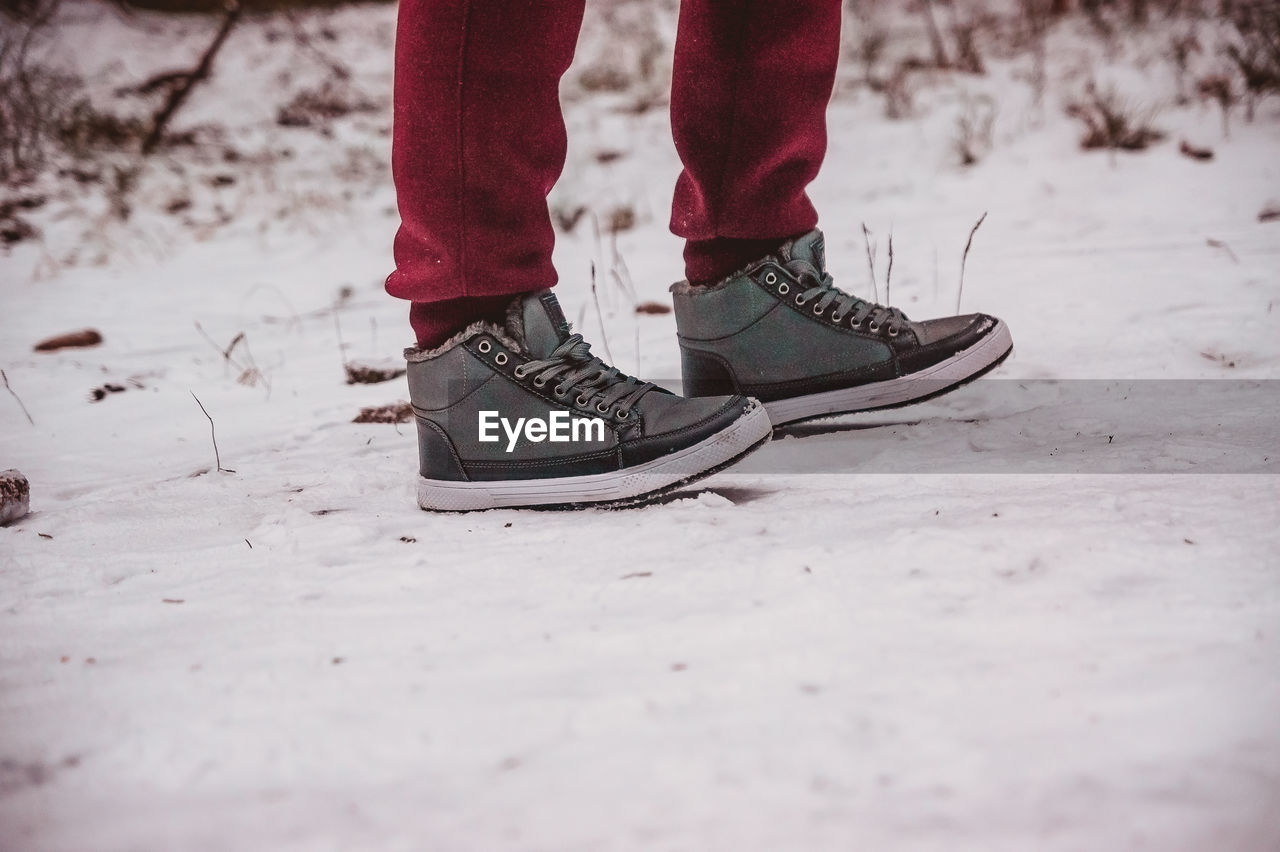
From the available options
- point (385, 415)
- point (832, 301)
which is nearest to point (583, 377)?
point (832, 301)

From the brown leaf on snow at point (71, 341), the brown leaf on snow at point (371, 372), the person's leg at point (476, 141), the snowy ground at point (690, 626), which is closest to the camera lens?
the snowy ground at point (690, 626)

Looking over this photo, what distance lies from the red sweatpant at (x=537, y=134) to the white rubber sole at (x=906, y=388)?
277 millimetres

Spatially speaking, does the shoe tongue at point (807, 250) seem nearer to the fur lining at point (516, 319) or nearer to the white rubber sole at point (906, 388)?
the white rubber sole at point (906, 388)

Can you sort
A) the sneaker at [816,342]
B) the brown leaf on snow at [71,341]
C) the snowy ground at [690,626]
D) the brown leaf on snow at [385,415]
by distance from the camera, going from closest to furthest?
the snowy ground at [690,626] → the sneaker at [816,342] → the brown leaf on snow at [385,415] → the brown leaf on snow at [71,341]

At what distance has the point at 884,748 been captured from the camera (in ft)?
2.47

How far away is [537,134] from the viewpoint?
4.17ft

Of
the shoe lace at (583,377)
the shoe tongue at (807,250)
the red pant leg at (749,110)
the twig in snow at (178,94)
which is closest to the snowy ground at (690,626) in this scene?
the shoe lace at (583,377)

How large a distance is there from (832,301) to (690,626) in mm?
821

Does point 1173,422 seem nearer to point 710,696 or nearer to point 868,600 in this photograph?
point 868,600

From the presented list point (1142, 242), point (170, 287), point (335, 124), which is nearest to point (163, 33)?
point (335, 124)

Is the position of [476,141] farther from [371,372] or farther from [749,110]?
[371,372]

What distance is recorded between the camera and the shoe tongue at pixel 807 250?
5.26 feet

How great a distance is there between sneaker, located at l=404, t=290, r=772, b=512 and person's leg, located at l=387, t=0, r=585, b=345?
0.09 meters

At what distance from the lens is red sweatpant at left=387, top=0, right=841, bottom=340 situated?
3.96ft
